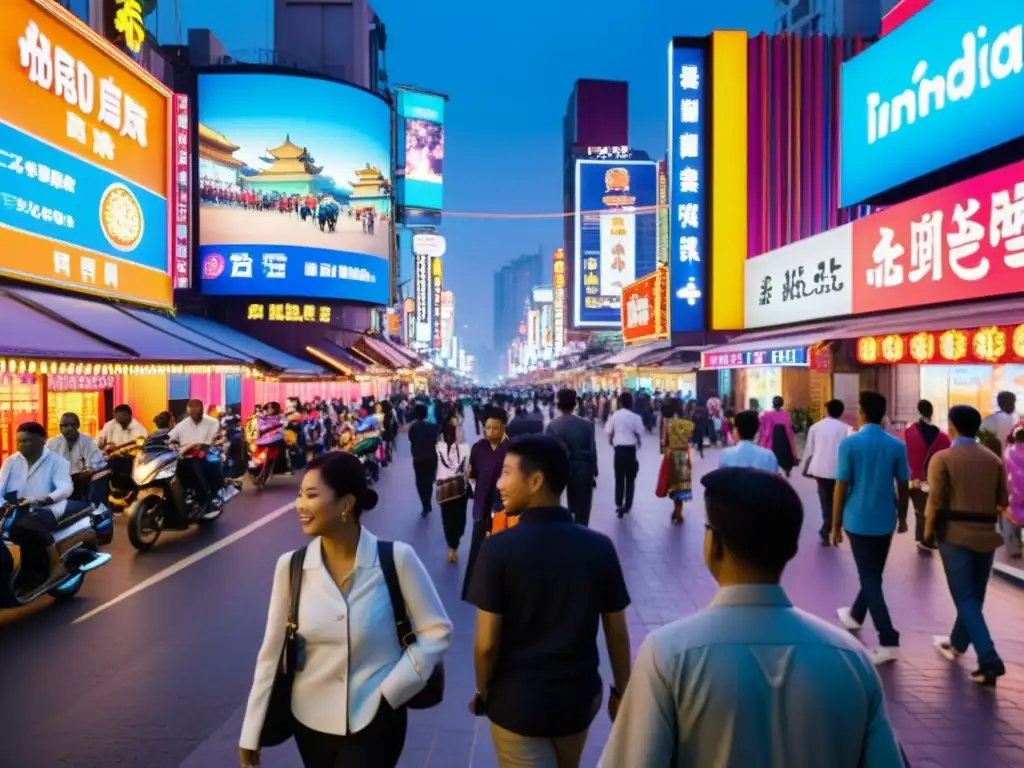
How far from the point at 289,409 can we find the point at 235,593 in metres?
11.2

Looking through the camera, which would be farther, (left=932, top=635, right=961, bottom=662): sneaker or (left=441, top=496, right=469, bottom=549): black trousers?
(left=441, top=496, right=469, bottom=549): black trousers

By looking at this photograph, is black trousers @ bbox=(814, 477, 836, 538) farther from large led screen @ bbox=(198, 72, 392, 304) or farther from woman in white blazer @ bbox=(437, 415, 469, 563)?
large led screen @ bbox=(198, 72, 392, 304)

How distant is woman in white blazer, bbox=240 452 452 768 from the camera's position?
2484 millimetres

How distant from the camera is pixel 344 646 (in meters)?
2.48

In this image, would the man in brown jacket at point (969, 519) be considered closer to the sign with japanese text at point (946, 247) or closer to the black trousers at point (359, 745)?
the black trousers at point (359, 745)

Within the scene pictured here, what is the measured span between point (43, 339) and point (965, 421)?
10.8m

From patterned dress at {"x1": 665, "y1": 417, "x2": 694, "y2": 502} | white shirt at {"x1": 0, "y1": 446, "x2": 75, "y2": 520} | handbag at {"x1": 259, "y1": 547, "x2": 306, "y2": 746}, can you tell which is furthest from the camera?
patterned dress at {"x1": 665, "y1": 417, "x2": 694, "y2": 502}

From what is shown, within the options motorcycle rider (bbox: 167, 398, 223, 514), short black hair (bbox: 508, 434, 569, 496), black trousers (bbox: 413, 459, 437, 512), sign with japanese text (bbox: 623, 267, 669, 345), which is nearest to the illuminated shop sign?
black trousers (bbox: 413, 459, 437, 512)

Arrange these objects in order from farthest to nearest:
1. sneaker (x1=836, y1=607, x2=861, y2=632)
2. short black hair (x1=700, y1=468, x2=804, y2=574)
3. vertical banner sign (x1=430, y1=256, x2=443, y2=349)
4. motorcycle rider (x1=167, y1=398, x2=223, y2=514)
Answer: vertical banner sign (x1=430, y1=256, x2=443, y2=349) → motorcycle rider (x1=167, y1=398, x2=223, y2=514) → sneaker (x1=836, y1=607, x2=861, y2=632) → short black hair (x1=700, y1=468, x2=804, y2=574)

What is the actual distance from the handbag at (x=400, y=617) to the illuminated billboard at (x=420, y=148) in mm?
46457

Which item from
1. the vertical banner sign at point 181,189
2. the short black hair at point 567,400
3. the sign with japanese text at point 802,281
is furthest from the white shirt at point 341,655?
the vertical banner sign at point 181,189

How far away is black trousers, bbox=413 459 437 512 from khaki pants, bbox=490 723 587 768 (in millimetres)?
9487

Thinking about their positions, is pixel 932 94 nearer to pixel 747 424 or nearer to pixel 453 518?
pixel 747 424

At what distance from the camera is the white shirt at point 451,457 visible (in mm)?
8828
